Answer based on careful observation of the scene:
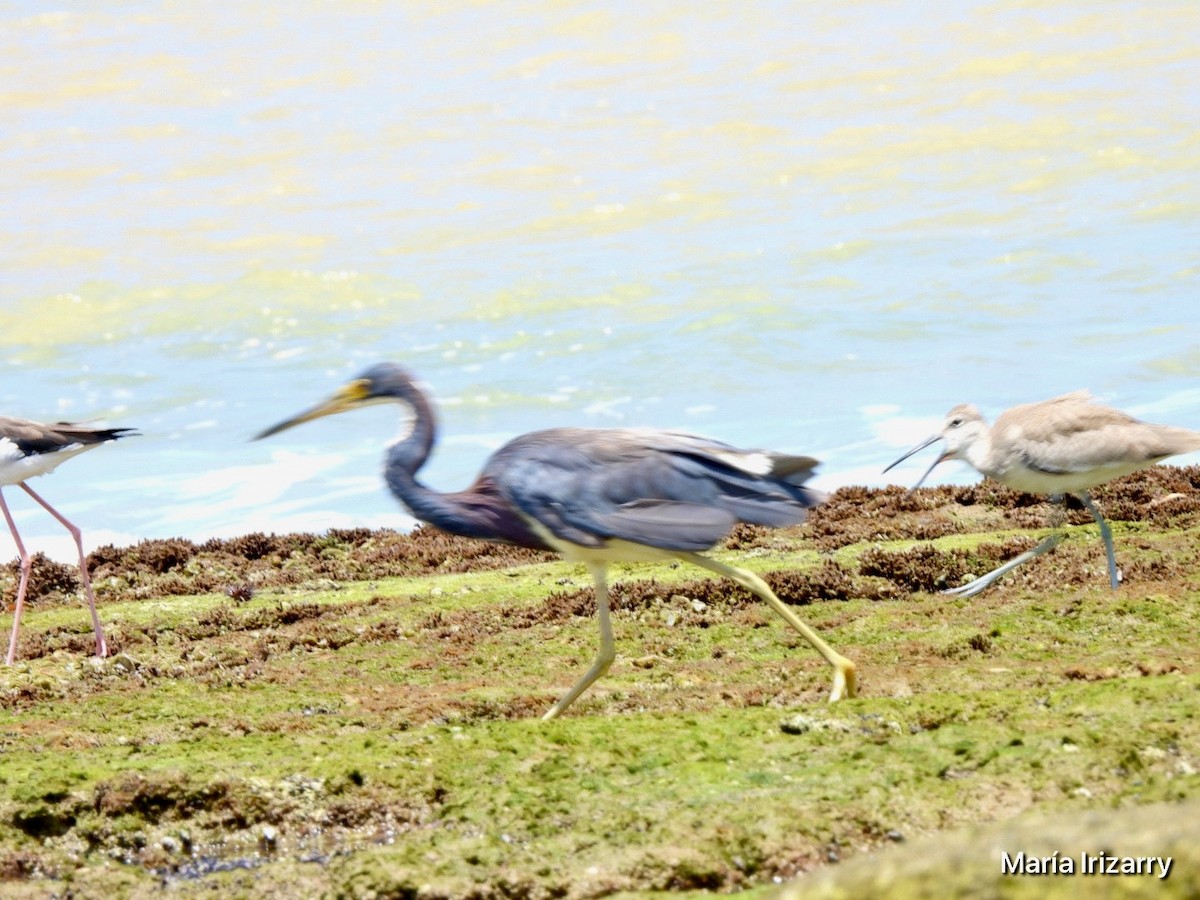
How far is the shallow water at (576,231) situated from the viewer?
73.7 ft

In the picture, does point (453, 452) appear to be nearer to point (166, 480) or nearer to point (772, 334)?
point (166, 480)

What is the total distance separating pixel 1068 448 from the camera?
11.0 m

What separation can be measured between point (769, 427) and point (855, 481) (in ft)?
11.9

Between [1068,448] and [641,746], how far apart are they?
5.90 meters

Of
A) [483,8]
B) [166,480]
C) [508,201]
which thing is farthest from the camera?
[483,8]

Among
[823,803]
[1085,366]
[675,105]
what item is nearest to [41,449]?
[823,803]

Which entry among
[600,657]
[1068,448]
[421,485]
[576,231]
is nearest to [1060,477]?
[1068,448]

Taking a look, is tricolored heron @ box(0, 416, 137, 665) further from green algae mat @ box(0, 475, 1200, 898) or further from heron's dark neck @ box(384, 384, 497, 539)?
heron's dark neck @ box(384, 384, 497, 539)

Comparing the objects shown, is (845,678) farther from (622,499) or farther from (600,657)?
(622,499)

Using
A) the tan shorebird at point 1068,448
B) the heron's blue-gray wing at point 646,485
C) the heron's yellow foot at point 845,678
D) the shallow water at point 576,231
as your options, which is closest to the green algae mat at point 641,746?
the heron's yellow foot at point 845,678

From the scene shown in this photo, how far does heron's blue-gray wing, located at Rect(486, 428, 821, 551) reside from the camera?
748cm

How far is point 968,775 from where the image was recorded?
18.4 ft

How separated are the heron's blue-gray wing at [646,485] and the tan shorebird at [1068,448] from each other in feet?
11.4

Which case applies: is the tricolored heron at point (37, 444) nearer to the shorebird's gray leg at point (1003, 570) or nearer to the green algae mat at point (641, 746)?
the green algae mat at point (641, 746)
